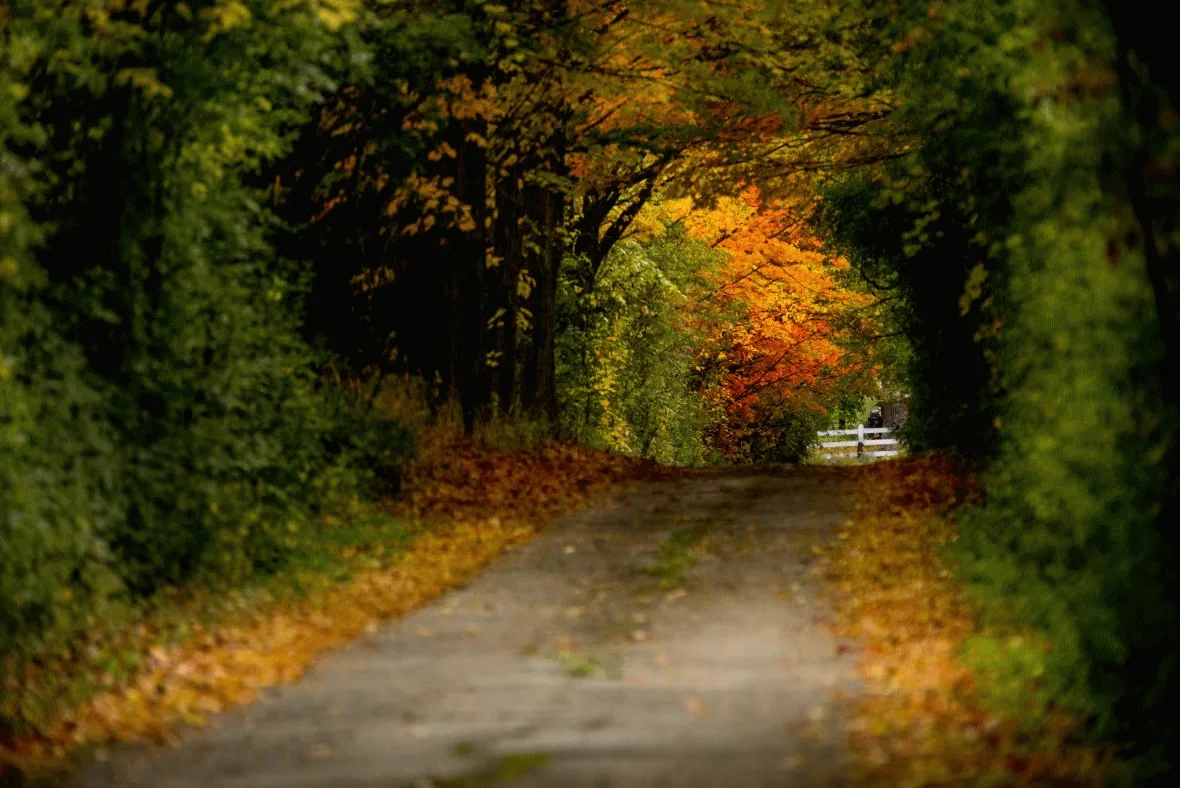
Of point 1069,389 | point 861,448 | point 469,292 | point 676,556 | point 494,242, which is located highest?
point 494,242

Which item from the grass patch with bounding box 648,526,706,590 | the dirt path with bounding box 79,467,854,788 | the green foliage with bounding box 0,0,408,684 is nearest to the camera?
the dirt path with bounding box 79,467,854,788

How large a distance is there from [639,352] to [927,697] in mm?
31427

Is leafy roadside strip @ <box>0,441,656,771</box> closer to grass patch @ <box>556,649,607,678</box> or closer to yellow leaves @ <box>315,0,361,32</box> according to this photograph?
grass patch @ <box>556,649,607,678</box>

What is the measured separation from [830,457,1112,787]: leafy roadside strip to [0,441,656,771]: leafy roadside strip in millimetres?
3475

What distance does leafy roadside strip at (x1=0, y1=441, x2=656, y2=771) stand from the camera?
362 inches

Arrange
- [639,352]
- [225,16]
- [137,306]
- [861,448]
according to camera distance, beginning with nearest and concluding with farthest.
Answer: [225,16]
[137,306]
[639,352]
[861,448]

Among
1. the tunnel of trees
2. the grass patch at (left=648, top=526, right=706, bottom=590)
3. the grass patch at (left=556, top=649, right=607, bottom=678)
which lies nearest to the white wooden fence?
the tunnel of trees

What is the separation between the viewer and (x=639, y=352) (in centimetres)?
4066

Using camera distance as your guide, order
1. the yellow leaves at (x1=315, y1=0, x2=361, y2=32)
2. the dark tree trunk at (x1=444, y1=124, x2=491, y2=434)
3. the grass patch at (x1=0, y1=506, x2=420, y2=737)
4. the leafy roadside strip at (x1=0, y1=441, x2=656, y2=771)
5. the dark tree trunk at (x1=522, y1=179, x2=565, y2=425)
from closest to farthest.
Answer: the leafy roadside strip at (x1=0, y1=441, x2=656, y2=771), the grass patch at (x1=0, y1=506, x2=420, y2=737), the yellow leaves at (x1=315, y1=0, x2=361, y2=32), the dark tree trunk at (x1=444, y1=124, x2=491, y2=434), the dark tree trunk at (x1=522, y1=179, x2=565, y2=425)

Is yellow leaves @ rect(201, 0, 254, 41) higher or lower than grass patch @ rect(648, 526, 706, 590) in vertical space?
higher

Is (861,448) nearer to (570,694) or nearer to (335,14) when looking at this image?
(335,14)

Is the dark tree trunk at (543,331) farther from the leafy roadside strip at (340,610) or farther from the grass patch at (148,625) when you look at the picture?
the grass patch at (148,625)

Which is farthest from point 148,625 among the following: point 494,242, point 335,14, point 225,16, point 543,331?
point 543,331

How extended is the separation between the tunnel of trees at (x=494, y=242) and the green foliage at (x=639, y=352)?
2.28 m
